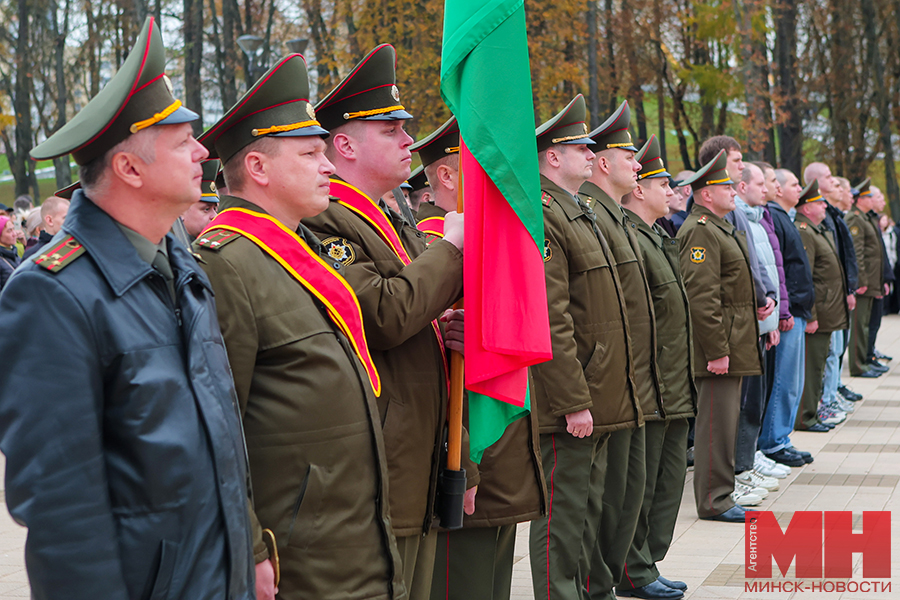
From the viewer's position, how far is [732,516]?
22.2 feet

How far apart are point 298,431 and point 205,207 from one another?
3.26 m

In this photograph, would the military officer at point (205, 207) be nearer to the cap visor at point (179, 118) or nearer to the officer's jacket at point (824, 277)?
the cap visor at point (179, 118)

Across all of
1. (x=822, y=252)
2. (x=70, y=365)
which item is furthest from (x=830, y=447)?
(x=70, y=365)

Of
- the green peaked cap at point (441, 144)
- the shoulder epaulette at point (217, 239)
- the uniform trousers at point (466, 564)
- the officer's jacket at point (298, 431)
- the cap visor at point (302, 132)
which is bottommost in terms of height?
the uniform trousers at point (466, 564)

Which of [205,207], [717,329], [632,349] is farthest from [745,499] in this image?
[205,207]

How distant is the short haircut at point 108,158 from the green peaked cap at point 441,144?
2.32m

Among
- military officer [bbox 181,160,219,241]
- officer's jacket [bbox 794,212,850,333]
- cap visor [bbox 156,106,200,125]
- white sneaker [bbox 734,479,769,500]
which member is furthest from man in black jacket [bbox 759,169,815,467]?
cap visor [bbox 156,106,200,125]

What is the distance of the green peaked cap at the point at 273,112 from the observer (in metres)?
2.89

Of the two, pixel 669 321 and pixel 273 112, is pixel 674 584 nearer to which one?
pixel 669 321

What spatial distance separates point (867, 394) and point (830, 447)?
354 centimetres

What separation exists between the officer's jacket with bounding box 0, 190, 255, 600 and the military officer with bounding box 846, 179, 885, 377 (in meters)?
12.9

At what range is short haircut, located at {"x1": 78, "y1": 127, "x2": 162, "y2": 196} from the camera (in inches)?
89.3

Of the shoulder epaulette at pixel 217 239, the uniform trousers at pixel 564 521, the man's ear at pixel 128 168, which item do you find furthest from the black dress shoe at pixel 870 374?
the man's ear at pixel 128 168

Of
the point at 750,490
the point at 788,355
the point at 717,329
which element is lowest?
the point at 750,490
